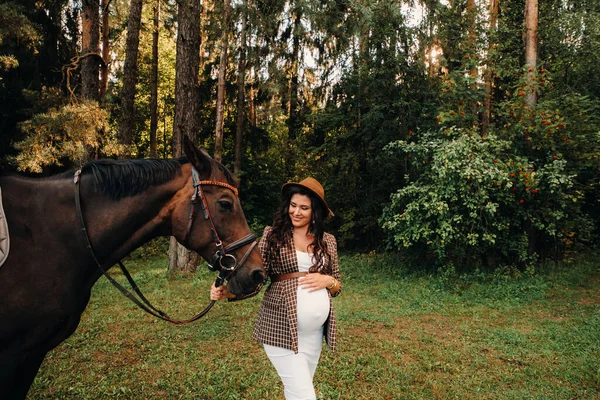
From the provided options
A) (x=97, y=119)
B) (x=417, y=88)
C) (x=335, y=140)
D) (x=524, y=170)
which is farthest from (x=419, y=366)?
(x=335, y=140)

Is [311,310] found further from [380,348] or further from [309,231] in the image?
[380,348]

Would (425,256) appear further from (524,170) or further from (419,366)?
(419,366)

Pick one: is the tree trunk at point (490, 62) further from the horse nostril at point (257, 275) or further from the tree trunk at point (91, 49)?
the tree trunk at point (91, 49)

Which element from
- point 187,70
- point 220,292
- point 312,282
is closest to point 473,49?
point 187,70

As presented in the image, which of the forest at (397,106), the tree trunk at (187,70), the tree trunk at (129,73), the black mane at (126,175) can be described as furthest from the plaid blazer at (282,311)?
the tree trunk at (129,73)

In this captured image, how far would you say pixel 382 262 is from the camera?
35.2 feet

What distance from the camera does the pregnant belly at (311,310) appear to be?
2.38m

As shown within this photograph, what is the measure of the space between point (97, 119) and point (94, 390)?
18.1 feet

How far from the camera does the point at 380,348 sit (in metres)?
5.07

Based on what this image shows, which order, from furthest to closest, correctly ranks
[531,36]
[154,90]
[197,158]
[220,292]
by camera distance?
[154,90] → [531,36] → [220,292] → [197,158]

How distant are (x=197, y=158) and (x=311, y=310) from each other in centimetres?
118

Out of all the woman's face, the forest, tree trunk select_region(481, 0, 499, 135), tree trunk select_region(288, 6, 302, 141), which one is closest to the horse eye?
the woman's face

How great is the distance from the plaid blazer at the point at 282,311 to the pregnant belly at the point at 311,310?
4 cm

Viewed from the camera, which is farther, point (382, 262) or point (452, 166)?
point (382, 262)
